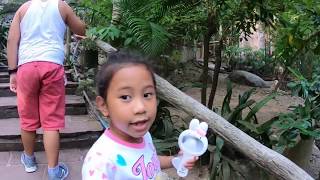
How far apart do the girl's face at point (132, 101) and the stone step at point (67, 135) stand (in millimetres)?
2605

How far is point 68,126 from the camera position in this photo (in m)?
4.18

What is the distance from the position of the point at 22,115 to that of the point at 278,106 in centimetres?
558

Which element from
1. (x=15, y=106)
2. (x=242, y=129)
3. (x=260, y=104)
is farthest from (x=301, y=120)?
(x=15, y=106)

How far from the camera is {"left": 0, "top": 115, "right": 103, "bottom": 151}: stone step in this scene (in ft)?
Result: 12.7

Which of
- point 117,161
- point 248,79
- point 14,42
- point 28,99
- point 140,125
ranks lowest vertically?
point 248,79

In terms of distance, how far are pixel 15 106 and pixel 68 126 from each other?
76cm

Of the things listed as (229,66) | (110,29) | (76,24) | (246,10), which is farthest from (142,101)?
(229,66)

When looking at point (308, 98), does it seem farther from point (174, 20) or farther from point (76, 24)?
point (76, 24)

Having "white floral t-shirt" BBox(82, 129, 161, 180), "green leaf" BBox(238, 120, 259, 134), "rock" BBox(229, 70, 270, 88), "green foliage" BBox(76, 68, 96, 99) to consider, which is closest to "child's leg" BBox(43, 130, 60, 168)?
"white floral t-shirt" BBox(82, 129, 161, 180)

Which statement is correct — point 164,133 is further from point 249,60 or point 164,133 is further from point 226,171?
point 249,60

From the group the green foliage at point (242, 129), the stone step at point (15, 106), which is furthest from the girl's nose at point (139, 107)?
the stone step at point (15, 106)

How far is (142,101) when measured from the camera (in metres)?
1.38

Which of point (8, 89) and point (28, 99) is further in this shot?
point (8, 89)

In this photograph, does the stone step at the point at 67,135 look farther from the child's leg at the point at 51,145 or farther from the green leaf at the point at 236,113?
the green leaf at the point at 236,113
